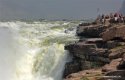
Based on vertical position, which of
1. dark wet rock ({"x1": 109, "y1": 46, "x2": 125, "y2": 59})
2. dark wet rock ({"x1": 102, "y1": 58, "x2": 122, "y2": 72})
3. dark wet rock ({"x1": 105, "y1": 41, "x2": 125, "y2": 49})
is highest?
dark wet rock ({"x1": 105, "y1": 41, "x2": 125, "y2": 49})

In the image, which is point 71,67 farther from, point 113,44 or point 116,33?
point 116,33

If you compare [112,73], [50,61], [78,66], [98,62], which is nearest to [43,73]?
[50,61]

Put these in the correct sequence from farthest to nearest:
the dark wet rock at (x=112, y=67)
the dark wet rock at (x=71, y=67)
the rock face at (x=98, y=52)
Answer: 1. the dark wet rock at (x=71, y=67)
2. the rock face at (x=98, y=52)
3. the dark wet rock at (x=112, y=67)

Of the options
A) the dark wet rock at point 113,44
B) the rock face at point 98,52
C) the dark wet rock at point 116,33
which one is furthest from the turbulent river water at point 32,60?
the dark wet rock at point 116,33

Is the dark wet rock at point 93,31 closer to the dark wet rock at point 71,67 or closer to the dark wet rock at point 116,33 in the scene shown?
the dark wet rock at point 71,67

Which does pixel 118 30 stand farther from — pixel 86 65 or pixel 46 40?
pixel 46 40

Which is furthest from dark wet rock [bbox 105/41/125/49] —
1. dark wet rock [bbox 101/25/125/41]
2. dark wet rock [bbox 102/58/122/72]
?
dark wet rock [bbox 102/58/122/72]

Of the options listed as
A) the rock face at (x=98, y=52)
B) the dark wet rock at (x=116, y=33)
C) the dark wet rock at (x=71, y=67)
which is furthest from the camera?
the dark wet rock at (x=71, y=67)

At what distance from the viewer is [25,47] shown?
48031mm

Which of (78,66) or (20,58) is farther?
(20,58)

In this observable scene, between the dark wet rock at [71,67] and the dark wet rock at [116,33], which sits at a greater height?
the dark wet rock at [116,33]

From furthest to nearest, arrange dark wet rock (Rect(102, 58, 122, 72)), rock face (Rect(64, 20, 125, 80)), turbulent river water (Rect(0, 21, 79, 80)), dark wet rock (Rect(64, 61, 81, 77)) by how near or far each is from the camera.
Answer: turbulent river water (Rect(0, 21, 79, 80))
dark wet rock (Rect(64, 61, 81, 77))
rock face (Rect(64, 20, 125, 80))
dark wet rock (Rect(102, 58, 122, 72))

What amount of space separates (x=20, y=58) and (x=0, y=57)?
2263 mm

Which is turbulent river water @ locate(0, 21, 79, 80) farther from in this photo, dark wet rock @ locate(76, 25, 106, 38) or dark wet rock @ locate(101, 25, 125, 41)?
dark wet rock @ locate(101, 25, 125, 41)
